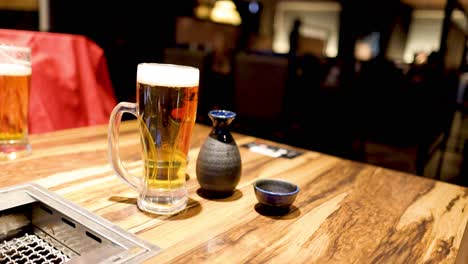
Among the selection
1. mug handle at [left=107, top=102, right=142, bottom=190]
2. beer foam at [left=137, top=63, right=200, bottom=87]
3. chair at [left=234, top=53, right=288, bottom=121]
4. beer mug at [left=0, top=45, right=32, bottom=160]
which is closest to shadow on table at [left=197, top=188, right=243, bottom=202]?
mug handle at [left=107, top=102, right=142, bottom=190]

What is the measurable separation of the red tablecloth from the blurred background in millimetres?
1424

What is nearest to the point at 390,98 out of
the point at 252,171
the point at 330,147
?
the point at 330,147

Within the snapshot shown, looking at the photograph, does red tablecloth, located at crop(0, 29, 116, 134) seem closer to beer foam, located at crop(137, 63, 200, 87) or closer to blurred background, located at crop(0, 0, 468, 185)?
beer foam, located at crop(137, 63, 200, 87)

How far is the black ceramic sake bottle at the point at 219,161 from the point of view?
2.68ft

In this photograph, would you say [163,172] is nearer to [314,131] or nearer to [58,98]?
→ [58,98]

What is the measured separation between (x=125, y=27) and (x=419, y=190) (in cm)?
346

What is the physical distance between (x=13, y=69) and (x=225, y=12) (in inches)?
192

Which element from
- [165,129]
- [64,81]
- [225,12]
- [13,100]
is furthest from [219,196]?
[225,12]

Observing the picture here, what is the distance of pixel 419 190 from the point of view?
1.02 m

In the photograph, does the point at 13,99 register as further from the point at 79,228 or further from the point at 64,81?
the point at 64,81

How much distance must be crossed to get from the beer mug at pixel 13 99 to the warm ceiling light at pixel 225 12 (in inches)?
184

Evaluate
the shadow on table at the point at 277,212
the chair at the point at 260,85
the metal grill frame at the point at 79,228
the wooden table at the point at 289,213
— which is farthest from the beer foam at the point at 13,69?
the chair at the point at 260,85

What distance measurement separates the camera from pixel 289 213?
0.79 meters

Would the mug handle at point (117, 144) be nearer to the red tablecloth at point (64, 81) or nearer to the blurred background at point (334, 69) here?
the red tablecloth at point (64, 81)
